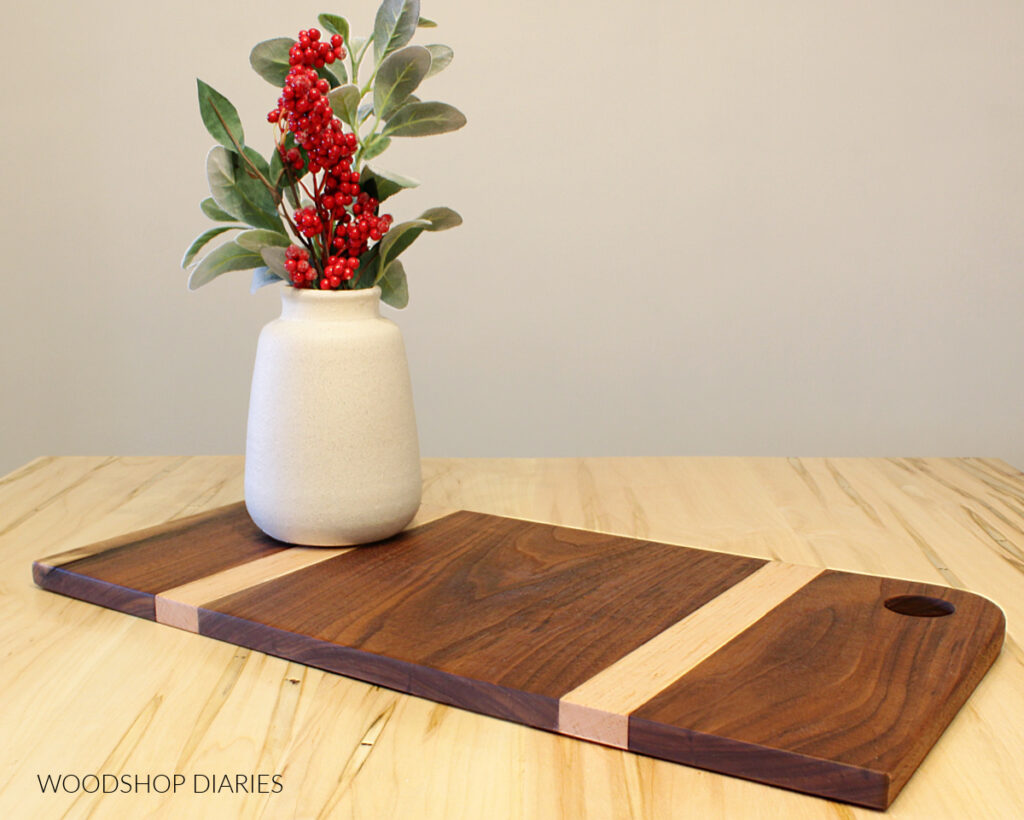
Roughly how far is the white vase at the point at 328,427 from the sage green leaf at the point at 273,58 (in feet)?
0.62

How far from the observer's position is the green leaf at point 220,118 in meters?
0.84

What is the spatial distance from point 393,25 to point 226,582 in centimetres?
47

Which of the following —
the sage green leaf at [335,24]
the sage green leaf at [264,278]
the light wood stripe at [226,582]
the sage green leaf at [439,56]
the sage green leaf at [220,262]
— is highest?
the sage green leaf at [335,24]

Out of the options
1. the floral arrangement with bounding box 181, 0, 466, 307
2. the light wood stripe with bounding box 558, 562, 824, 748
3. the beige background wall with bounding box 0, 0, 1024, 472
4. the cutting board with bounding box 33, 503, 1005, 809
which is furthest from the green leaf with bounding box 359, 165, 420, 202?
the beige background wall with bounding box 0, 0, 1024, 472

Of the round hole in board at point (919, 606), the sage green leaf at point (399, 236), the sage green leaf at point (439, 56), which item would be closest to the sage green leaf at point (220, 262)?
the sage green leaf at point (399, 236)

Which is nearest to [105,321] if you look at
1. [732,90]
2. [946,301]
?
[732,90]

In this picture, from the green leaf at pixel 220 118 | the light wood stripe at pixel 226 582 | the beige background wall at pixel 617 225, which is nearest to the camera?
the light wood stripe at pixel 226 582

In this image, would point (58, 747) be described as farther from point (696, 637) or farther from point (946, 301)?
point (946, 301)

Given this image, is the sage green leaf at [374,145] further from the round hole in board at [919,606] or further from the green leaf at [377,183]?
the round hole in board at [919,606]

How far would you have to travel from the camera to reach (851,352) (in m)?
2.38

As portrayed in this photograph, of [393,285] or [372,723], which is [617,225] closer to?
[393,285]

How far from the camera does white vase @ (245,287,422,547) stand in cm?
86

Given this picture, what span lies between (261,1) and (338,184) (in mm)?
1642

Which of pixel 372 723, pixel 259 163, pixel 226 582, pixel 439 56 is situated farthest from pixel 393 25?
pixel 372 723
